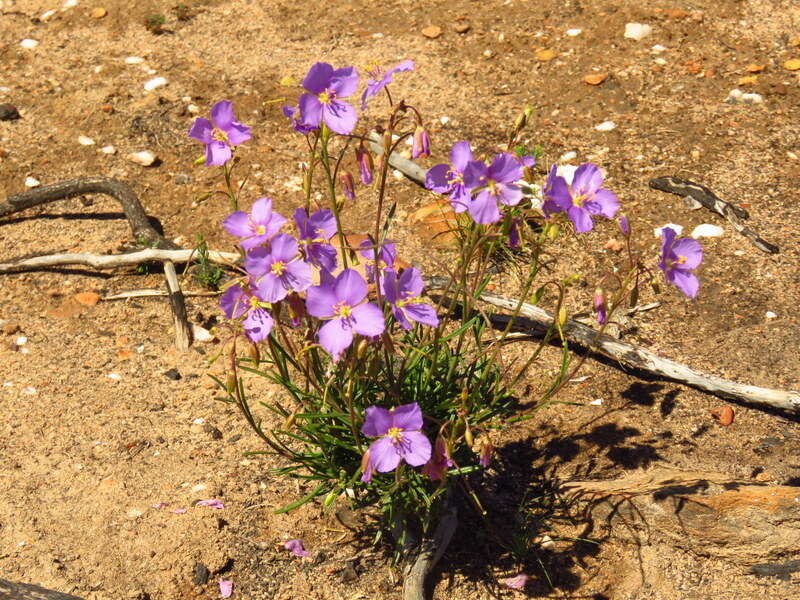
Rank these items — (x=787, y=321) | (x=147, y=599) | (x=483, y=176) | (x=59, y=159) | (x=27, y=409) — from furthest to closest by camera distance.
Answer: (x=59, y=159)
(x=787, y=321)
(x=27, y=409)
(x=147, y=599)
(x=483, y=176)

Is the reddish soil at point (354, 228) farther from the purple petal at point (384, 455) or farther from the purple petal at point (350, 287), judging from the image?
the purple petal at point (350, 287)

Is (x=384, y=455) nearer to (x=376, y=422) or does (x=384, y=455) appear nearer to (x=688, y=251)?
(x=376, y=422)

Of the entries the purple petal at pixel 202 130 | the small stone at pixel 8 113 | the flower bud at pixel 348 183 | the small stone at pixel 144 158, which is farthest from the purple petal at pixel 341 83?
the small stone at pixel 8 113

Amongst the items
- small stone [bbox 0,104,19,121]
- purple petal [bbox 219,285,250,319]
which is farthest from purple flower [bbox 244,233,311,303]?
small stone [bbox 0,104,19,121]

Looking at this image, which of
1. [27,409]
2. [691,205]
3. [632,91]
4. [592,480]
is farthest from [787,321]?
[27,409]

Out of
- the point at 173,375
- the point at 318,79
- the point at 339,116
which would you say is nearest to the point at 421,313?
the point at 339,116

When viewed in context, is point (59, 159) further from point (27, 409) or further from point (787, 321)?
point (787, 321)
